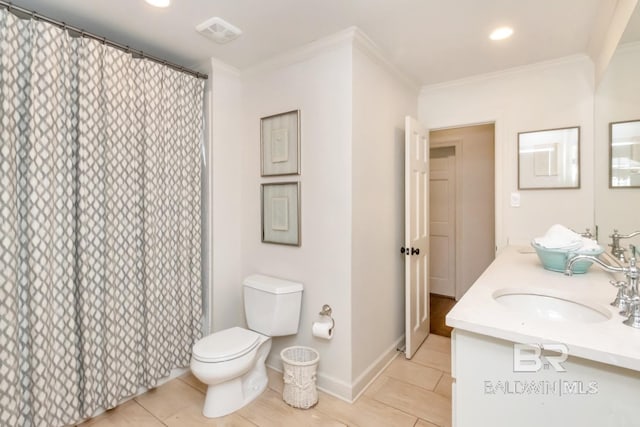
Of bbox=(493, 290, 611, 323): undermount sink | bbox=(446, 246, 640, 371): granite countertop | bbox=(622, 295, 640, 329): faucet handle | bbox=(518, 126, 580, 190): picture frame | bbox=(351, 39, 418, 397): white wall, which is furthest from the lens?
bbox=(518, 126, 580, 190): picture frame

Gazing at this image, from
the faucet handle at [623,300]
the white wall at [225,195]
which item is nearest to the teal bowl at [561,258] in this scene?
the faucet handle at [623,300]

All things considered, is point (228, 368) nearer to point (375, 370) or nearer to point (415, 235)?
point (375, 370)

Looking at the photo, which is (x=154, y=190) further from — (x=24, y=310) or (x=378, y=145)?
(x=378, y=145)

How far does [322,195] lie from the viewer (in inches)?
81.8

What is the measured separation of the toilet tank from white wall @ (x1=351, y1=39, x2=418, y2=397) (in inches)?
16.5

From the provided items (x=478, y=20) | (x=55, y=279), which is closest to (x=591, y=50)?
(x=478, y=20)

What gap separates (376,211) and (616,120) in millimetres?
1428

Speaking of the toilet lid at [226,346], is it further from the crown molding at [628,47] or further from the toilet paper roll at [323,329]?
the crown molding at [628,47]

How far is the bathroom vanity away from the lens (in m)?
0.87

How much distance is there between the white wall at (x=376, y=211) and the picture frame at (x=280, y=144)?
17.8 inches

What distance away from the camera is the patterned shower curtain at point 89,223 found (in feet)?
5.05

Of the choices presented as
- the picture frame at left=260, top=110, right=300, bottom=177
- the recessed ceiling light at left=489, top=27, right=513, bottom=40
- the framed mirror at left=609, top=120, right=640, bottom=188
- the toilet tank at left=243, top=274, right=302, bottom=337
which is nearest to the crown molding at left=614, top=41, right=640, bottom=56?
the framed mirror at left=609, top=120, right=640, bottom=188

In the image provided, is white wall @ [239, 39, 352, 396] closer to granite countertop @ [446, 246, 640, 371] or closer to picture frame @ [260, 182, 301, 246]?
picture frame @ [260, 182, 301, 246]

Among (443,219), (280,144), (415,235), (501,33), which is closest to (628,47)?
(501,33)
